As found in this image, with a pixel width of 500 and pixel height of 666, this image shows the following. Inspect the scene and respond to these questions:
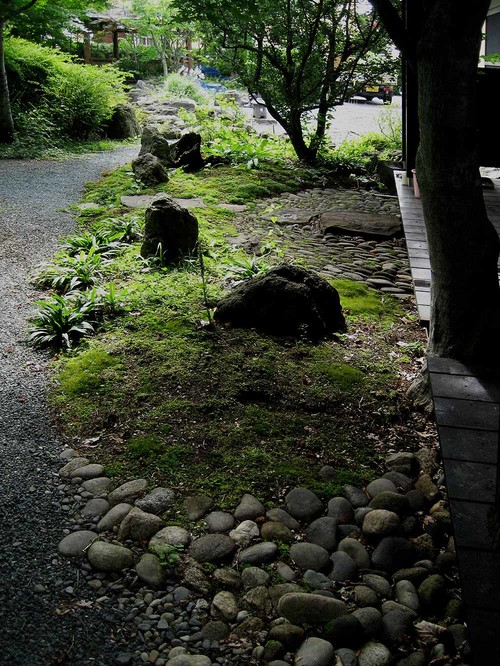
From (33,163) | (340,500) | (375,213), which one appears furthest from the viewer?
(33,163)

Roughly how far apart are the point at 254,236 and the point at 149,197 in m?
2.38

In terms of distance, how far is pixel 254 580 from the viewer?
Answer: 2.70 meters

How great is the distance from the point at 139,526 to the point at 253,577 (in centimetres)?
60

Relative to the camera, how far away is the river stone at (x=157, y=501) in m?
3.11

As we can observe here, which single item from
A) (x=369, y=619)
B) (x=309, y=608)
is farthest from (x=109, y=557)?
(x=369, y=619)

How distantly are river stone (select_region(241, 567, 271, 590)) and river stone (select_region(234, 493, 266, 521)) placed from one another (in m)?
0.33

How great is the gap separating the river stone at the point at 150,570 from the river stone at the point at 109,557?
0.06 metres

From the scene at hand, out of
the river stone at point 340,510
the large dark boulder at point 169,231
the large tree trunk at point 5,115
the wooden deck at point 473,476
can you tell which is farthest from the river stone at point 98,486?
the large tree trunk at point 5,115

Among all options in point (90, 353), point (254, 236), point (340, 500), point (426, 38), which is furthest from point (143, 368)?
point (254, 236)

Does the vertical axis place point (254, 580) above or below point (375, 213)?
below

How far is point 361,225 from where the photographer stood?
809cm

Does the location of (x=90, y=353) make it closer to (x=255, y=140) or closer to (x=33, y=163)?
(x=33, y=163)

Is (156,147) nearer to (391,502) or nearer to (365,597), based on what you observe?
(391,502)

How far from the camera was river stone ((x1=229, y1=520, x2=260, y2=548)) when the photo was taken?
2.93 meters
